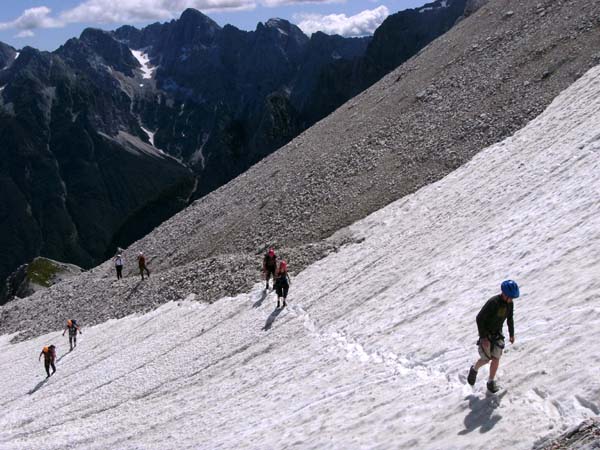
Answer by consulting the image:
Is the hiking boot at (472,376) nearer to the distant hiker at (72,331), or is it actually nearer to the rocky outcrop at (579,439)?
the rocky outcrop at (579,439)

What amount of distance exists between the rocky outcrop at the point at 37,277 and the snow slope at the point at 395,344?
41270mm

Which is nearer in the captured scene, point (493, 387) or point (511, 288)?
point (511, 288)

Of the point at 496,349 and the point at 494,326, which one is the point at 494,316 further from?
the point at 496,349

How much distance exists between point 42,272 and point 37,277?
106 inches

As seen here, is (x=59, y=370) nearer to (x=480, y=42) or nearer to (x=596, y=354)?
(x=596, y=354)

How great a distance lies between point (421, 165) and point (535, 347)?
25.1 metres

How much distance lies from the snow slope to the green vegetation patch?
42922 mm

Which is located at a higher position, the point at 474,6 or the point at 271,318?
the point at 474,6

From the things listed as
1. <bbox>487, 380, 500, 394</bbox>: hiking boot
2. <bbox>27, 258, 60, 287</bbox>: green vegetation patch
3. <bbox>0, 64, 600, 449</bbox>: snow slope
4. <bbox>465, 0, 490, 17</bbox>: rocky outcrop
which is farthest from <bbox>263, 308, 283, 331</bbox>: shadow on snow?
<bbox>27, 258, 60, 287</bbox>: green vegetation patch

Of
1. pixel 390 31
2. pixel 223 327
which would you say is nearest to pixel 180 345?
pixel 223 327

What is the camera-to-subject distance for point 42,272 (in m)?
81.2

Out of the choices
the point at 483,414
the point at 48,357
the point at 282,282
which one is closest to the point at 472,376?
the point at 483,414

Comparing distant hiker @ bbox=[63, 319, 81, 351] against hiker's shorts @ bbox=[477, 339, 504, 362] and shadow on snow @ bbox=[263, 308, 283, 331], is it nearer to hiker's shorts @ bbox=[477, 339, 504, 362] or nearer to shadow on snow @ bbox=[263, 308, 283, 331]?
shadow on snow @ bbox=[263, 308, 283, 331]

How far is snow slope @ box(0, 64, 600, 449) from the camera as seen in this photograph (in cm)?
1373
